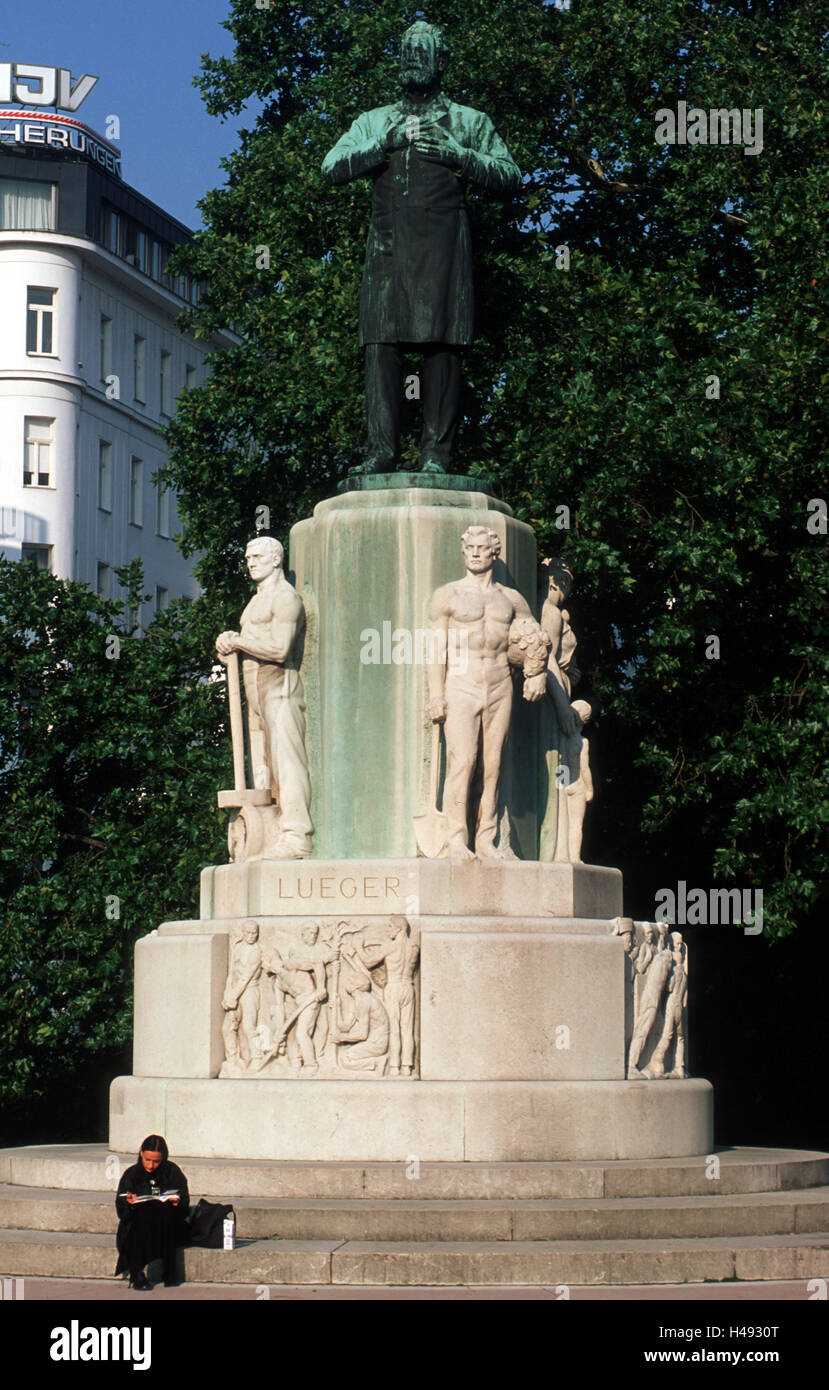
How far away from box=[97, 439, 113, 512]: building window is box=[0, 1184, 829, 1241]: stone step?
43.5 meters

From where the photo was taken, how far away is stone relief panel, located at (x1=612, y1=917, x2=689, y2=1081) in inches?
640

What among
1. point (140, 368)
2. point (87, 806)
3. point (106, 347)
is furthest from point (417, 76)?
point (140, 368)

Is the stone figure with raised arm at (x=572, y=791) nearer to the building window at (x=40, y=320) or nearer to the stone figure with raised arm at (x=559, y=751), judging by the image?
the stone figure with raised arm at (x=559, y=751)

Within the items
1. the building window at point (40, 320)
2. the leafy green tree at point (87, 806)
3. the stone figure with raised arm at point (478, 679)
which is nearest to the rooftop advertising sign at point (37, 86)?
the building window at point (40, 320)

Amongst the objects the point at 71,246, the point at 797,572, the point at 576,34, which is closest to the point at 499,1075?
the point at 797,572

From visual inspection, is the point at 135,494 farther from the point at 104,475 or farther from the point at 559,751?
the point at 559,751

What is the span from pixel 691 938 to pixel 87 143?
109 ft

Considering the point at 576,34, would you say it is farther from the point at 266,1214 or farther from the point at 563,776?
the point at 266,1214

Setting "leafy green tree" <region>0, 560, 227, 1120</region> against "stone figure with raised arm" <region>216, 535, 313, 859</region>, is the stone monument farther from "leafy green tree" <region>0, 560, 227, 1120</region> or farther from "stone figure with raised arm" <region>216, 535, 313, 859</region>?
"leafy green tree" <region>0, 560, 227, 1120</region>

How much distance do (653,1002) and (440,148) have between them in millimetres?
6826

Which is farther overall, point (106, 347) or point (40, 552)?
point (106, 347)

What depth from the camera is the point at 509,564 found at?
685 inches

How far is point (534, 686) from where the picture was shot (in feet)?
54.6

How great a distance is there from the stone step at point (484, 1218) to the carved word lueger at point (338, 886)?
2.52m
